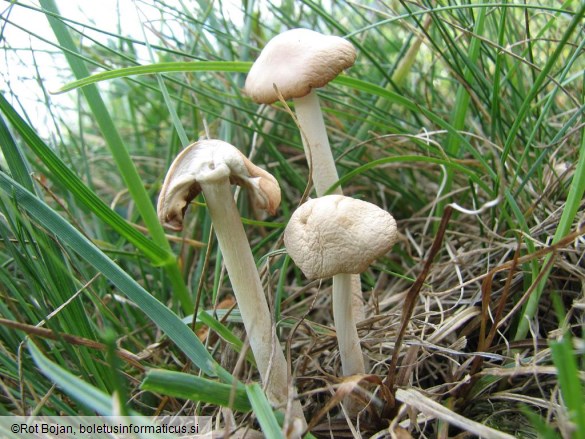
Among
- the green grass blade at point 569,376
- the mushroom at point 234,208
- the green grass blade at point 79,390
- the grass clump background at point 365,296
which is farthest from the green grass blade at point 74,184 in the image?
the green grass blade at point 569,376

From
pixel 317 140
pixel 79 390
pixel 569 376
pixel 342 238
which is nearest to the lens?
pixel 569 376

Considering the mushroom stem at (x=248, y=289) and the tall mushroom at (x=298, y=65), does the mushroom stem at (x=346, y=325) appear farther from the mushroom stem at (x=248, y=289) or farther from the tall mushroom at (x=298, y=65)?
the mushroom stem at (x=248, y=289)

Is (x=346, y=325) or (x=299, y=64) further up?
(x=299, y=64)

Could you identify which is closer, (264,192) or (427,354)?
(264,192)

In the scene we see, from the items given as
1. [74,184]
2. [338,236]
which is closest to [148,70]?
[74,184]

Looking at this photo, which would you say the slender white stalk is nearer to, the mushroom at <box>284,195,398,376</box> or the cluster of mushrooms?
the cluster of mushrooms

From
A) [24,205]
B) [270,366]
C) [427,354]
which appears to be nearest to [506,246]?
[427,354]

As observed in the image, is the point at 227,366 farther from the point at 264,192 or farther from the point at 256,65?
the point at 256,65

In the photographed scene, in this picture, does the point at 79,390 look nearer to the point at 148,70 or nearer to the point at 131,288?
the point at 131,288
